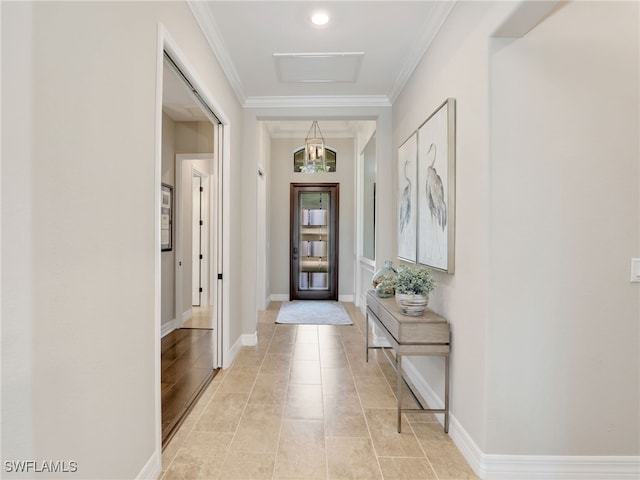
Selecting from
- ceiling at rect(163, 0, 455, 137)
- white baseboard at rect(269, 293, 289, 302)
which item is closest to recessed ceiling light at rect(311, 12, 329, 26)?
ceiling at rect(163, 0, 455, 137)

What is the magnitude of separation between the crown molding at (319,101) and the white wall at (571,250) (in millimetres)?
2249

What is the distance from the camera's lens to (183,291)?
499cm

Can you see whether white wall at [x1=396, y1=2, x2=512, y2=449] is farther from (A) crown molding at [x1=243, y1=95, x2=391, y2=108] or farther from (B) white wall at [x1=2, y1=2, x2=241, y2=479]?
(B) white wall at [x1=2, y1=2, x2=241, y2=479]

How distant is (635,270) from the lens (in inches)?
71.1

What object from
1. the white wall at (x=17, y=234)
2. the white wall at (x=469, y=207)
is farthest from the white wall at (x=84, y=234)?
the white wall at (x=469, y=207)

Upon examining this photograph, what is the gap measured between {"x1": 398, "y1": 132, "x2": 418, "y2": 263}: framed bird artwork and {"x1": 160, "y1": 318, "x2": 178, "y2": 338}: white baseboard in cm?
313

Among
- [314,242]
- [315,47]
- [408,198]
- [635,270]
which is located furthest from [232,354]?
[314,242]

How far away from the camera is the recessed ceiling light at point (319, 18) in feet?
7.92

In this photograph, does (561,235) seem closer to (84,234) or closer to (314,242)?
(84,234)

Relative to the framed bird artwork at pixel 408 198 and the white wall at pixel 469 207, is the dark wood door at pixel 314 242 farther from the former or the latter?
the white wall at pixel 469 207

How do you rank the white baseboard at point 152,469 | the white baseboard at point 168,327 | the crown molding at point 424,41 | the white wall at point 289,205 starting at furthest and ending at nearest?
the white wall at point 289,205, the white baseboard at point 168,327, the crown molding at point 424,41, the white baseboard at point 152,469

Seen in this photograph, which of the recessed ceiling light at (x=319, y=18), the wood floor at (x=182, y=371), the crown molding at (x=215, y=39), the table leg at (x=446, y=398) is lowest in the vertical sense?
the wood floor at (x=182, y=371)

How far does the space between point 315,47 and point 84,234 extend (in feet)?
7.91

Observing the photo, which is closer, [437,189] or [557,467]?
[557,467]
